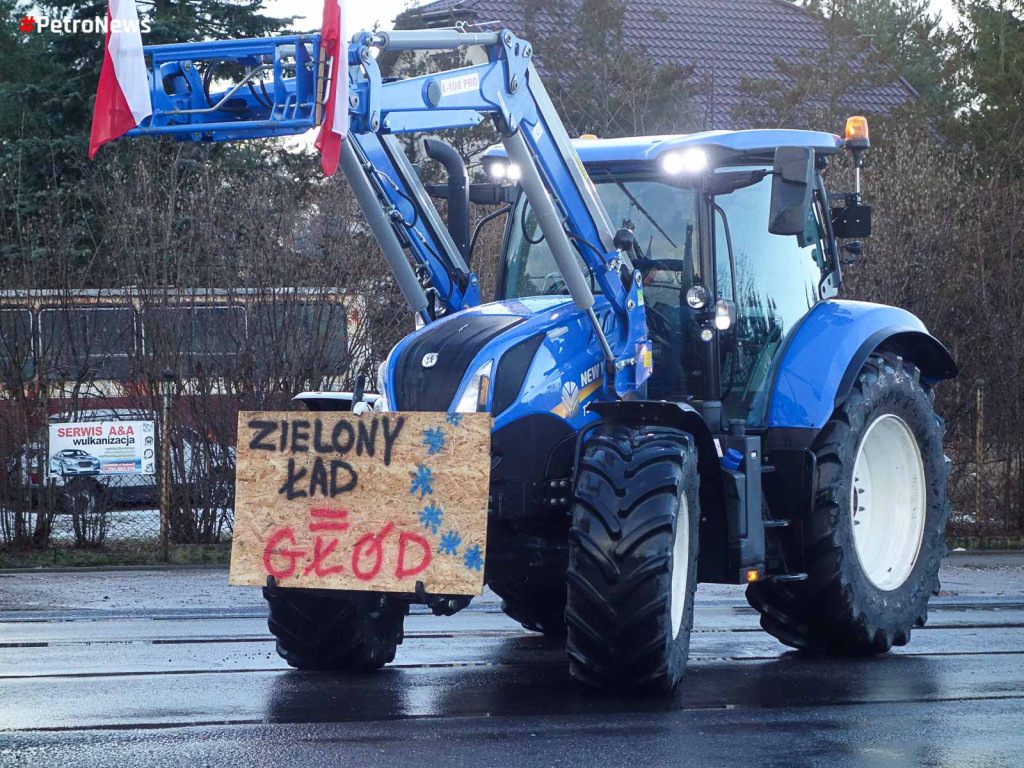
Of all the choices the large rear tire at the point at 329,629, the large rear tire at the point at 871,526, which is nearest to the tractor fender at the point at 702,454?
the large rear tire at the point at 871,526

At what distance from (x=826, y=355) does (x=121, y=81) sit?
411 cm

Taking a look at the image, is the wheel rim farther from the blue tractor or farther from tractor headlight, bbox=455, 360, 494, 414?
tractor headlight, bbox=455, 360, 494, 414

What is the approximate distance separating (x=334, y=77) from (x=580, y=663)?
9.42 feet

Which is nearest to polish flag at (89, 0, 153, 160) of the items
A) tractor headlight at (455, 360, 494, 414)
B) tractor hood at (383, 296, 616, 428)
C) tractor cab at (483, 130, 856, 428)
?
tractor hood at (383, 296, 616, 428)

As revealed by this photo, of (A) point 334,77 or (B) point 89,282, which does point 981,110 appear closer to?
(B) point 89,282

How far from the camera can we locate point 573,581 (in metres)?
7.23

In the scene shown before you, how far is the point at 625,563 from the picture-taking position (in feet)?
23.5

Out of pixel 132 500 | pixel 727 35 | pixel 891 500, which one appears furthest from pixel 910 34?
pixel 891 500

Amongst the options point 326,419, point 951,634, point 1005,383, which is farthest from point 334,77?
point 1005,383

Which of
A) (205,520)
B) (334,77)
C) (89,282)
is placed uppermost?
(334,77)

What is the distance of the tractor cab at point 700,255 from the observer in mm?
8555

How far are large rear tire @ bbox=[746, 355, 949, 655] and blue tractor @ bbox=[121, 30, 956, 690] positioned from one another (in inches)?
0.7

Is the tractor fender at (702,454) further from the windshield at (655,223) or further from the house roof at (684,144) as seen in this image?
the house roof at (684,144)

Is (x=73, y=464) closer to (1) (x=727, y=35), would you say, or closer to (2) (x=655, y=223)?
(2) (x=655, y=223)
